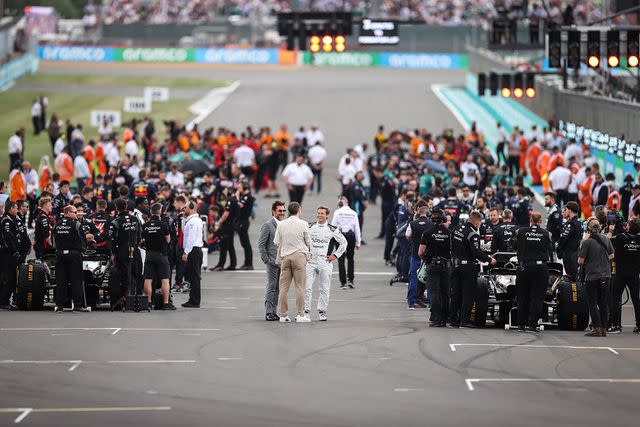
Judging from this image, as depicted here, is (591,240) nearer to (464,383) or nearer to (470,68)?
(464,383)

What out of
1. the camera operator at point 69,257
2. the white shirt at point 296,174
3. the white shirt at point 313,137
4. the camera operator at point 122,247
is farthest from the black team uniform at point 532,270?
the white shirt at point 313,137

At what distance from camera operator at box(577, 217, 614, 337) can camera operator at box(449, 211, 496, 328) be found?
1288 millimetres

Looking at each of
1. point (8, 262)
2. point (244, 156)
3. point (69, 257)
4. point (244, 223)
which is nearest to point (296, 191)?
point (244, 156)

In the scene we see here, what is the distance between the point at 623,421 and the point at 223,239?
522 inches

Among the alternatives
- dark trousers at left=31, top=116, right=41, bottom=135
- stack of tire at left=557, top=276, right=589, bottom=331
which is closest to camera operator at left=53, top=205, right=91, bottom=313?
stack of tire at left=557, top=276, right=589, bottom=331

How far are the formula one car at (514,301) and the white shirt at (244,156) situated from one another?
58.8 feet

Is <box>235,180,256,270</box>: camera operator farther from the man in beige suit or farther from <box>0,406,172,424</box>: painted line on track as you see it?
<box>0,406,172,424</box>: painted line on track

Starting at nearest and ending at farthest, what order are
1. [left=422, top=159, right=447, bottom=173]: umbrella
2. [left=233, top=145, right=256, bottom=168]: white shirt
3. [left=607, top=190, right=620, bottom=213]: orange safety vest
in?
1. [left=607, top=190, right=620, bottom=213]: orange safety vest
2. [left=422, top=159, right=447, bottom=173]: umbrella
3. [left=233, top=145, right=256, bottom=168]: white shirt

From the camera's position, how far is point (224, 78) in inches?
3014

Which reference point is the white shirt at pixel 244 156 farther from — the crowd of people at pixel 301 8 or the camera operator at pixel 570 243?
the crowd of people at pixel 301 8

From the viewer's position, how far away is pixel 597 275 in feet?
56.6

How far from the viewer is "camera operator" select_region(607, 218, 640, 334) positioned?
17.9 meters

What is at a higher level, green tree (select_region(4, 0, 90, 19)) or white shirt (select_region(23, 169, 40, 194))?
green tree (select_region(4, 0, 90, 19))

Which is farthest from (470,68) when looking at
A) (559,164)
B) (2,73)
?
(559,164)
